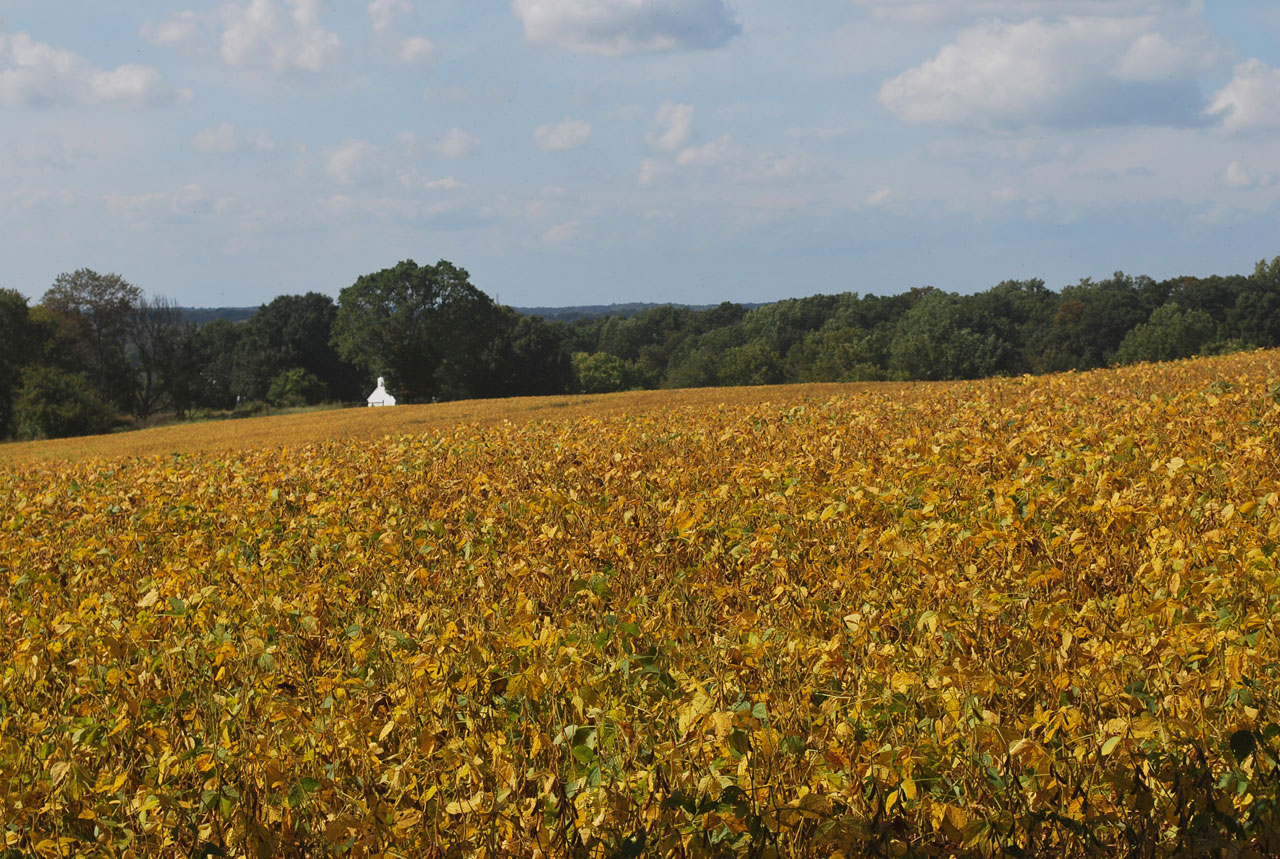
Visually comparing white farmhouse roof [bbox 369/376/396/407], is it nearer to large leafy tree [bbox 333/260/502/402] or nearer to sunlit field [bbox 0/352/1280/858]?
large leafy tree [bbox 333/260/502/402]

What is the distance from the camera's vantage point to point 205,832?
293 centimetres

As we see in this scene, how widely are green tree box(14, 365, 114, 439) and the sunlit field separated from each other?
4449cm

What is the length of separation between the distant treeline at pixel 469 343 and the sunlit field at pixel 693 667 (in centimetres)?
4775

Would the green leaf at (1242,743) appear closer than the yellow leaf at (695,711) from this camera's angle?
Yes

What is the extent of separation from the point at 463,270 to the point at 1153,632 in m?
56.0

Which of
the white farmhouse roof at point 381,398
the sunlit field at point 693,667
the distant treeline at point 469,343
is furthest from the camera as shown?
the distant treeline at point 469,343

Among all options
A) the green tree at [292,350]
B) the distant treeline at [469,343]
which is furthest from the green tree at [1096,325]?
the green tree at [292,350]

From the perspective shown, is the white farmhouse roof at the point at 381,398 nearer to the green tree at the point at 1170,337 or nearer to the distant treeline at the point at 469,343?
the distant treeline at the point at 469,343

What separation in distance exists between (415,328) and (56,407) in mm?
18064

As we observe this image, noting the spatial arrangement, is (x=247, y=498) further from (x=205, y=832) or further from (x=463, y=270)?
(x=463, y=270)

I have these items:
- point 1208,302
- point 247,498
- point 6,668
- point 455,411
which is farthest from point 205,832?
point 1208,302

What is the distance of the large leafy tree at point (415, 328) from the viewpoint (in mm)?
55875

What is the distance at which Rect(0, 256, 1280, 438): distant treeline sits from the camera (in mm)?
55562

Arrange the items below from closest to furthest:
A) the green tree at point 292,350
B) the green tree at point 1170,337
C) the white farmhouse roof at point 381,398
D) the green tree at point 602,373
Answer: the white farmhouse roof at point 381,398 < the green tree at point 1170,337 < the green tree at point 292,350 < the green tree at point 602,373
